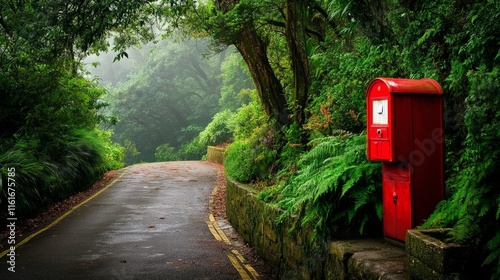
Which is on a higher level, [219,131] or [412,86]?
[219,131]

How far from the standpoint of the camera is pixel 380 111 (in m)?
5.23

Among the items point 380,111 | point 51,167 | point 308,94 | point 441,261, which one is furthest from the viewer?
point 51,167

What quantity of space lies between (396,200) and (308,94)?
5901mm

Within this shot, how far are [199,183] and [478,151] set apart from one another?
1728 cm

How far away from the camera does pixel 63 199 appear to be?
1532cm

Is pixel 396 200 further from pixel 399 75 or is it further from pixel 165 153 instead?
pixel 165 153

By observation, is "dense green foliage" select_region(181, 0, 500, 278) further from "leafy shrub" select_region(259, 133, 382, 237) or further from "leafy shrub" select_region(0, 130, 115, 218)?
"leafy shrub" select_region(0, 130, 115, 218)

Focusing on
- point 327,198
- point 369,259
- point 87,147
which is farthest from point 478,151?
point 87,147

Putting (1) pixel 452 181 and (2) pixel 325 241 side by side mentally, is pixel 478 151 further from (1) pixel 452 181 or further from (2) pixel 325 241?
(2) pixel 325 241

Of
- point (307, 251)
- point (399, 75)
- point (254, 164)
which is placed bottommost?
point (307, 251)

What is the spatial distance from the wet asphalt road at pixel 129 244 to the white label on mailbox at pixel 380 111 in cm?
377

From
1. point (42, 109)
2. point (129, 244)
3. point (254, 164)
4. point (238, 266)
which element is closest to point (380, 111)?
point (238, 266)

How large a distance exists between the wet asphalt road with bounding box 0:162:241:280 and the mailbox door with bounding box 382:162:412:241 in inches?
132

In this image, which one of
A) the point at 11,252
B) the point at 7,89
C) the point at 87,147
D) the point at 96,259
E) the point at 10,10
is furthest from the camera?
the point at 87,147
